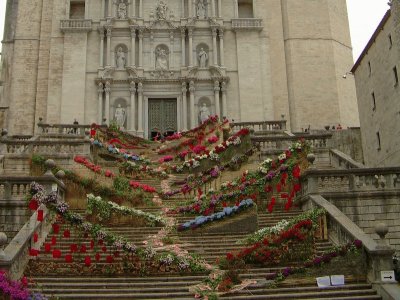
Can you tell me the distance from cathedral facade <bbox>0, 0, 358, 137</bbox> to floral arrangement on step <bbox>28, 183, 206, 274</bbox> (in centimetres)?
1994

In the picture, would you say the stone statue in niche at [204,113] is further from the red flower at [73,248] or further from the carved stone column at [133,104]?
the red flower at [73,248]

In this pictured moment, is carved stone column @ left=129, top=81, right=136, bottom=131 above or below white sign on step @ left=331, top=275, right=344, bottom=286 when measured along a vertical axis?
above

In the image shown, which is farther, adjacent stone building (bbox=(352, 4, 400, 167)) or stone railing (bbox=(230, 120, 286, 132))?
stone railing (bbox=(230, 120, 286, 132))

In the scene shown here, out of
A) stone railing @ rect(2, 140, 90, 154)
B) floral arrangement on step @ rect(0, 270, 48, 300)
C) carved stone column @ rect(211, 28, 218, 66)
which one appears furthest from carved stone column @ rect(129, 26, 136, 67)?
floral arrangement on step @ rect(0, 270, 48, 300)

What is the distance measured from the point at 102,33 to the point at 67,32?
260 cm

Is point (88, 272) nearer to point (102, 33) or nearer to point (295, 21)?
point (102, 33)

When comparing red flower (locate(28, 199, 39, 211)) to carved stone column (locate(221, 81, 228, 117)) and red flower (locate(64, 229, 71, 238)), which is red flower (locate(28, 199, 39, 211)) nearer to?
red flower (locate(64, 229, 71, 238))

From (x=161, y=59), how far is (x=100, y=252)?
24.9m

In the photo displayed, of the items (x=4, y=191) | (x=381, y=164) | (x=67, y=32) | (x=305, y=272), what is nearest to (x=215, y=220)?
(x=305, y=272)

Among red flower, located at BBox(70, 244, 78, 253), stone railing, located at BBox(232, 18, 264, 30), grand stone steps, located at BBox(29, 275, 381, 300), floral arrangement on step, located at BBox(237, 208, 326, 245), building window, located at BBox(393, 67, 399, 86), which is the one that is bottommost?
grand stone steps, located at BBox(29, 275, 381, 300)

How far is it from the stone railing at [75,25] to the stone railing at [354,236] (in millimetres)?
25687

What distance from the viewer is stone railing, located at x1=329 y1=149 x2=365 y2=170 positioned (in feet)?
64.0

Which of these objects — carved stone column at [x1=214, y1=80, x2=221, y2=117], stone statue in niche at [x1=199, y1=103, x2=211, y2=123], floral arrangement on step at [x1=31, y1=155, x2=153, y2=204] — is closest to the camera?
floral arrangement on step at [x1=31, y1=155, x2=153, y2=204]

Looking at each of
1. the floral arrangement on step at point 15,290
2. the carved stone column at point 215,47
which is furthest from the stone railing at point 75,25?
the floral arrangement on step at point 15,290
